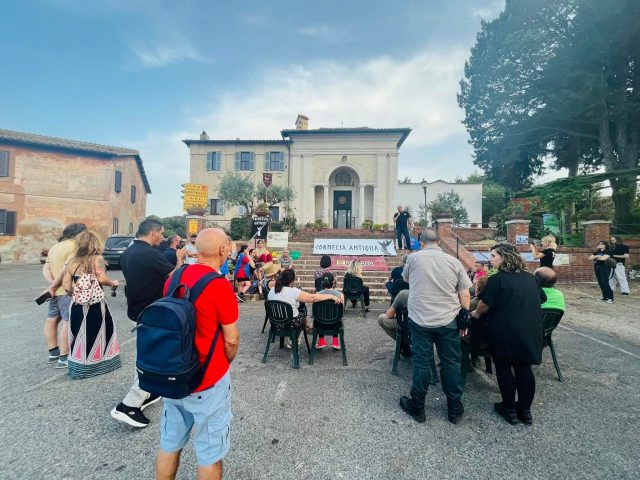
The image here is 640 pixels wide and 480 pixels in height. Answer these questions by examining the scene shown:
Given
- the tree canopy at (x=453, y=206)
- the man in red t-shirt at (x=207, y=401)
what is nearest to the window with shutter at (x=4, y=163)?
the man in red t-shirt at (x=207, y=401)

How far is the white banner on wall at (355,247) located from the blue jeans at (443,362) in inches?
368

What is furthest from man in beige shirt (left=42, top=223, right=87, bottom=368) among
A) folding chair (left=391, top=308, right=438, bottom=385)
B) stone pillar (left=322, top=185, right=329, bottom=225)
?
stone pillar (left=322, top=185, right=329, bottom=225)

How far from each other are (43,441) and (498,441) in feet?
12.6

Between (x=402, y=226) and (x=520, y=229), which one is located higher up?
(x=402, y=226)

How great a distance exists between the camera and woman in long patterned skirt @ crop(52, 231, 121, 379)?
11.4ft

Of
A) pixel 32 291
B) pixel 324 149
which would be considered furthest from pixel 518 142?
pixel 32 291

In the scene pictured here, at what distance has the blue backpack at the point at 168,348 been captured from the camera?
153 centimetres

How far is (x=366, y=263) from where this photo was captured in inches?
450

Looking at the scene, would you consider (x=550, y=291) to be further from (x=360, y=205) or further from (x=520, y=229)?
(x=360, y=205)

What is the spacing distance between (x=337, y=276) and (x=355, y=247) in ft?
8.39

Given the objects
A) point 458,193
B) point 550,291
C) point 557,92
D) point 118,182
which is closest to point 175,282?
point 550,291

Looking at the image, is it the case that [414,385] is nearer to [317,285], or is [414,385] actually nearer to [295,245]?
[317,285]

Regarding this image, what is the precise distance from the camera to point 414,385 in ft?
9.88

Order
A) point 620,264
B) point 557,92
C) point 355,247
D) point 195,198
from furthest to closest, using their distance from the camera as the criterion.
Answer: point 195,198 < point 557,92 < point 355,247 < point 620,264
